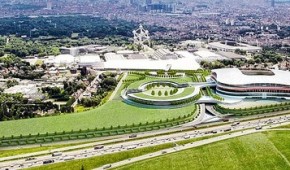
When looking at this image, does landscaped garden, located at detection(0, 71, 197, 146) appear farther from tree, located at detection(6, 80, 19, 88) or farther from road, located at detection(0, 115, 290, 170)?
tree, located at detection(6, 80, 19, 88)

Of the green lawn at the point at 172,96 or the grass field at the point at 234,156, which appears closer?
the grass field at the point at 234,156

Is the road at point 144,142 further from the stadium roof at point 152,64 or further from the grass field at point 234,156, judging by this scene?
the stadium roof at point 152,64

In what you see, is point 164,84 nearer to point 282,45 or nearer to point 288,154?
point 288,154

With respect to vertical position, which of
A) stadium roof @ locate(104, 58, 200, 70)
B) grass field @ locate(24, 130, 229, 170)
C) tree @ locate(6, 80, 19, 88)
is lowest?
grass field @ locate(24, 130, 229, 170)

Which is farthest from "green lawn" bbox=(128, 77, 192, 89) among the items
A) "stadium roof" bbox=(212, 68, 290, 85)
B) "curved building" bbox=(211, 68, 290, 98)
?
"curved building" bbox=(211, 68, 290, 98)

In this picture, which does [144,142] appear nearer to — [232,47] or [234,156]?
[234,156]

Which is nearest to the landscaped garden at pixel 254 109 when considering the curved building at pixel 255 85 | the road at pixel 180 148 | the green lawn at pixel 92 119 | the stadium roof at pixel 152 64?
the green lawn at pixel 92 119

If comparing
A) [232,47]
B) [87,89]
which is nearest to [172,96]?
[87,89]
